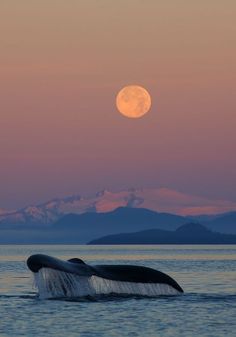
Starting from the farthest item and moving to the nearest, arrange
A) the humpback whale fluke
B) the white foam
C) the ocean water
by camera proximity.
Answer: the white foam → the humpback whale fluke → the ocean water

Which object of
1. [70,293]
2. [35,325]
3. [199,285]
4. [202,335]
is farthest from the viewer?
[199,285]

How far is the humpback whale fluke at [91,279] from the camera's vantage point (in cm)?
3412

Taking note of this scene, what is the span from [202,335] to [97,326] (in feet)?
12.9

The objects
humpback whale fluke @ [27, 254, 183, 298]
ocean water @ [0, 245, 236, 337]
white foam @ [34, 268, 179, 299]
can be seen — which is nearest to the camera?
ocean water @ [0, 245, 236, 337]

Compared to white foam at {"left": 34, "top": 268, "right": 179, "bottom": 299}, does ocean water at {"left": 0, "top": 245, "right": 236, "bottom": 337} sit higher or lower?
lower

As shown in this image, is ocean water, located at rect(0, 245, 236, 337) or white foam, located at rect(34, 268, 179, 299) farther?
white foam, located at rect(34, 268, 179, 299)

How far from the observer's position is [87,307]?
3822 centimetres

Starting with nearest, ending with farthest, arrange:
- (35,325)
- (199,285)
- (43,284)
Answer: (35,325) → (43,284) → (199,285)

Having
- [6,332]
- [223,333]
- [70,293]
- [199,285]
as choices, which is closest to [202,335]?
[223,333]

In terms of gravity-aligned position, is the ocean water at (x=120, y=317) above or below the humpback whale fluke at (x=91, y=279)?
below

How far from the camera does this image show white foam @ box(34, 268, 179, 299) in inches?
1396

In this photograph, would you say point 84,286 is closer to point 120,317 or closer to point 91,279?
point 91,279

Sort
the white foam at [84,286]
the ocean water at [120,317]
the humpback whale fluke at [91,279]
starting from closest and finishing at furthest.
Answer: the ocean water at [120,317], the humpback whale fluke at [91,279], the white foam at [84,286]

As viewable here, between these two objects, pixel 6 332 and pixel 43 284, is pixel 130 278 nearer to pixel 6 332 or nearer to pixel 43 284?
pixel 43 284
